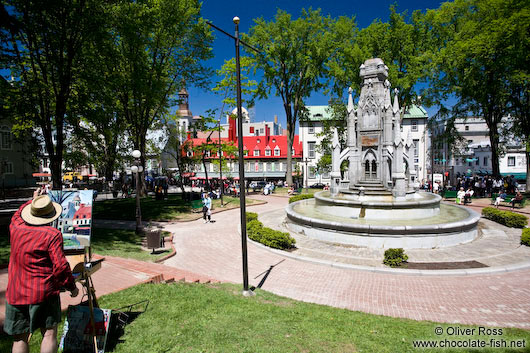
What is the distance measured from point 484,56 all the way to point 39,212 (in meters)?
33.7

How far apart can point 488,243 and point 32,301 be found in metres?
15.8

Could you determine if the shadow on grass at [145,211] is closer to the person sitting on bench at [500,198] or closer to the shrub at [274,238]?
the shrub at [274,238]

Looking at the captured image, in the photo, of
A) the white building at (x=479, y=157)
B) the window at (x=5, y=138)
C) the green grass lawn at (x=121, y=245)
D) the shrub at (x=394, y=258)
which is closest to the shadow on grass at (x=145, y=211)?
the green grass lawn at (x=121, y=245)

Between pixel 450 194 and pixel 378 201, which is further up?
pixel 378 201

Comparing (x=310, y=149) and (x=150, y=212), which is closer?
(x=150, y=212)

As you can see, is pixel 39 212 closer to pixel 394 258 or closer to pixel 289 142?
pixel 394 258

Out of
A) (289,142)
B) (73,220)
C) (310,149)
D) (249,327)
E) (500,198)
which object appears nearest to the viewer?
(73,220)

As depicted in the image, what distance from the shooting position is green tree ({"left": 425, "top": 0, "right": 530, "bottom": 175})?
24.3 meters

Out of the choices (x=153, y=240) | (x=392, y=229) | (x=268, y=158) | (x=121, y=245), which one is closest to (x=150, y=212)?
(x=121, y=245)

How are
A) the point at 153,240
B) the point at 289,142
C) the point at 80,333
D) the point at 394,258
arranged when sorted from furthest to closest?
1. the point at 289,142
2. the point at 153,240
3. the point at 394,258
4. the point at 80,333

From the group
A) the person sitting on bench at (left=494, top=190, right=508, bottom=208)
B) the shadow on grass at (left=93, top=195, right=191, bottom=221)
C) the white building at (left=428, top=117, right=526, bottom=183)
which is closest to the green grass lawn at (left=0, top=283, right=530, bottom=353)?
the shadow on grass at (left=93, top=195, right=191, bottom=221)

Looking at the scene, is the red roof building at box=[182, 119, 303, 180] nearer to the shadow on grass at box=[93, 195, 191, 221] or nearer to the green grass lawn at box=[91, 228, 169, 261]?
the shadow on grass at box=[93, 195, 191, 221]

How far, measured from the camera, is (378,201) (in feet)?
53.8

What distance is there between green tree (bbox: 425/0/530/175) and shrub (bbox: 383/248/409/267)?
23.3 metres
